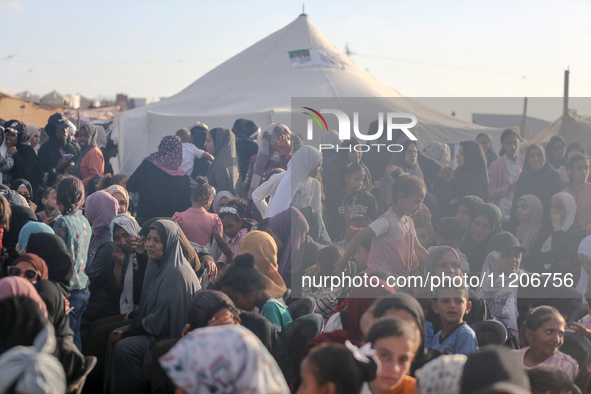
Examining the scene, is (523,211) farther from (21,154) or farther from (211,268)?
(21,154)

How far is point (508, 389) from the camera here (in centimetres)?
205

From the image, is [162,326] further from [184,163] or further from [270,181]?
[184,163]

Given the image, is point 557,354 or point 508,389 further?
point 557,354

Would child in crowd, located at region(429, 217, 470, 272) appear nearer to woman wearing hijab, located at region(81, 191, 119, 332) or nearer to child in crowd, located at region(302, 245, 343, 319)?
child in crowd, located at region(302, 245, 343, 319)

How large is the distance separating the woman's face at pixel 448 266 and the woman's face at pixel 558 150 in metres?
3.06

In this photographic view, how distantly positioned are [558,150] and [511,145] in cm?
45

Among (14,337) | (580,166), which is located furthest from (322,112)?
(14,337)

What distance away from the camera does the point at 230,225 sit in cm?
500

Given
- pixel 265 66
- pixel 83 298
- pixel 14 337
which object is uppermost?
pixel 265 66

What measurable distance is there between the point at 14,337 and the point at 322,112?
769 cm

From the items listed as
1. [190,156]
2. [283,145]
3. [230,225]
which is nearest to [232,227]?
[230,225]

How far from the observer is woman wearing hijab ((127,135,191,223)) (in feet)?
18.0

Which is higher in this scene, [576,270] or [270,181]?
[270,181]

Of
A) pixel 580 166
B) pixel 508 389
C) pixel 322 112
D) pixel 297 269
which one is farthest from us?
pixel 322 112
